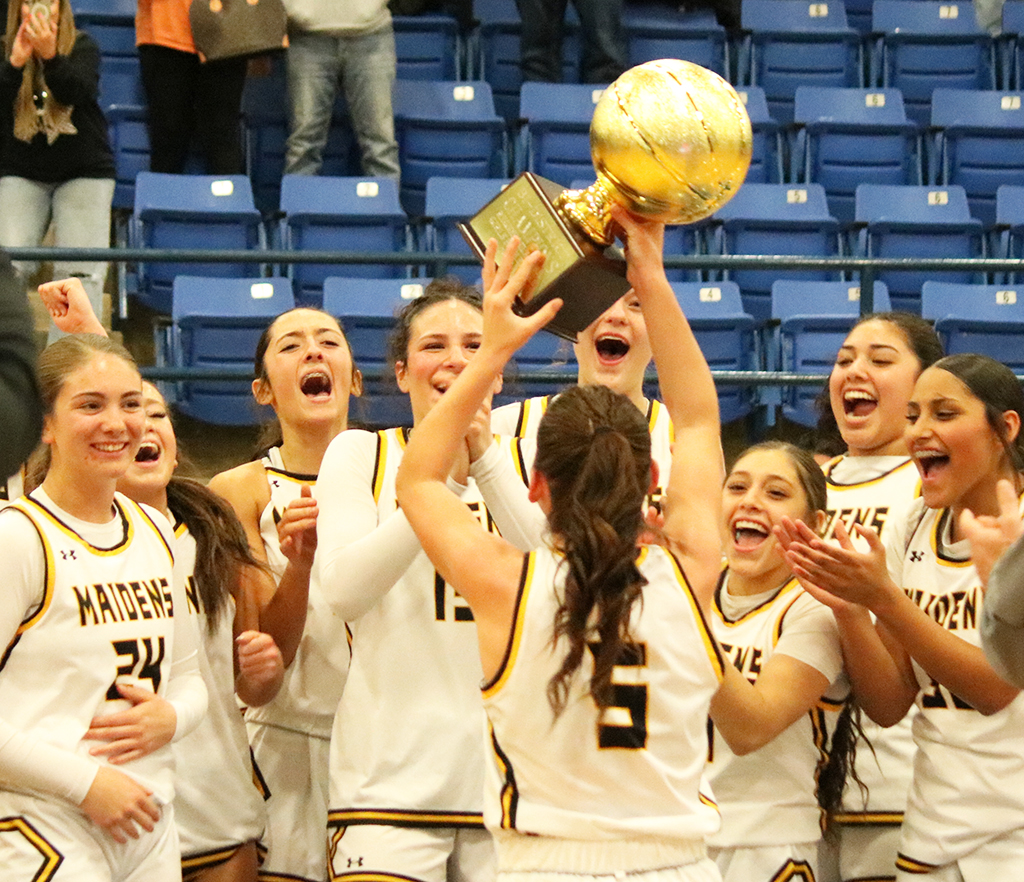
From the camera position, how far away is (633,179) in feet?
7.54

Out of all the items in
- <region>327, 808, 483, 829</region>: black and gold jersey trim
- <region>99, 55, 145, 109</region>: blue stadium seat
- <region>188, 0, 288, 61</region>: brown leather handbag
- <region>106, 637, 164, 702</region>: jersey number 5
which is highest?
<region>188, 0, 288, 61</region>: brown leather handbag

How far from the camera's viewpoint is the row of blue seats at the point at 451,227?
254 inches

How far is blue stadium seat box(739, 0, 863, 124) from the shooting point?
27.7 ft

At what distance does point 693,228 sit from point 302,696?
434 centimetres

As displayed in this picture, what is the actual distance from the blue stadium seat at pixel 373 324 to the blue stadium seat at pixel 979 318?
7.28ft

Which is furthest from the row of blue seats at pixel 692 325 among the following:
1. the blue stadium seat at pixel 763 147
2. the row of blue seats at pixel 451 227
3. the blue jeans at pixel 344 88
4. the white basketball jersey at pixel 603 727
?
the white basketball jersey at pixel 603 727

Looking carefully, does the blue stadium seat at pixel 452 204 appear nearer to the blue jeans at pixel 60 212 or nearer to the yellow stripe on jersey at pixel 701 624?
the blue jeans at pixel 60 212

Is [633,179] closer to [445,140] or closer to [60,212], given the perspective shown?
[60,212]

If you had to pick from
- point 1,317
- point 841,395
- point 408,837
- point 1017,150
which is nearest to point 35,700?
point 408,837

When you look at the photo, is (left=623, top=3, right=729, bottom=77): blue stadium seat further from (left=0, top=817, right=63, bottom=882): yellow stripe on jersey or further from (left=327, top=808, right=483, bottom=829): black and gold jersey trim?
(left=0, top=817, right=63, bottom=882): yellow stripe on jersey

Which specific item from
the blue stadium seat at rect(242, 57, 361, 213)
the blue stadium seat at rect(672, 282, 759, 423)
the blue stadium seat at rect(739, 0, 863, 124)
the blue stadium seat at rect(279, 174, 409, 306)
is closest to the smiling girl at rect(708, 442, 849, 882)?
the blue stadium seat at rect(672, 282, 759, 423)

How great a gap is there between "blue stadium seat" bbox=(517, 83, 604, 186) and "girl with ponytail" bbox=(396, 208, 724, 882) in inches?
208

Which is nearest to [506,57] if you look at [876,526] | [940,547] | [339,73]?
[339,73]

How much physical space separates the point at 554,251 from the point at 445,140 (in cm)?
546
